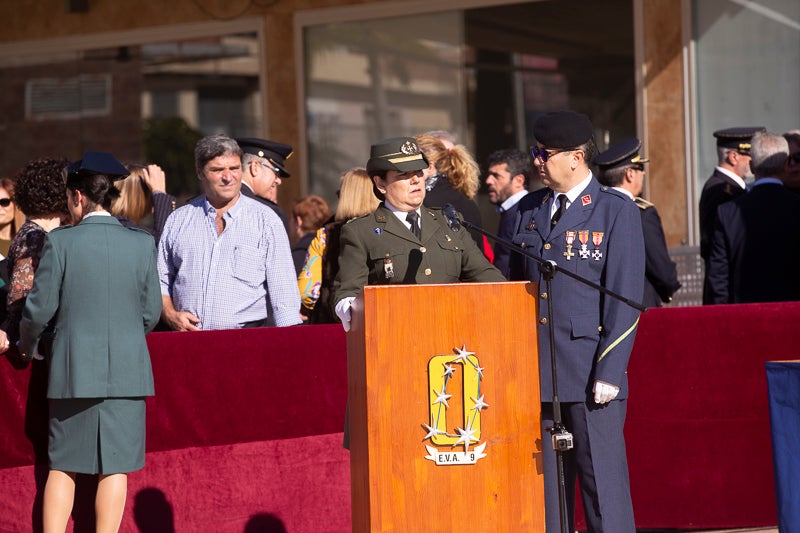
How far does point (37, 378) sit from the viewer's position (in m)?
5.66

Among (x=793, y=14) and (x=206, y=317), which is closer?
(x=206, y=317)

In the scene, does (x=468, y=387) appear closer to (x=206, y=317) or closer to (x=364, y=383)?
(x=364, y=383)

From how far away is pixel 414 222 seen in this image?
16.8 ft

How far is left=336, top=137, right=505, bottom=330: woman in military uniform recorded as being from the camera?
16.5 feet

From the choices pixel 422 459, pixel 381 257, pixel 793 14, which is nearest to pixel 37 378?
pixel 381 257

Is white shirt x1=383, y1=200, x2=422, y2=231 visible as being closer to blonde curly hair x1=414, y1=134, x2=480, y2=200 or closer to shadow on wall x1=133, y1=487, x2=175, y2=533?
blonde curly hair x1=414, y1=134, x2=480, y2=200

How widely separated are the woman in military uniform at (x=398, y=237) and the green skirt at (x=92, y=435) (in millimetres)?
1163

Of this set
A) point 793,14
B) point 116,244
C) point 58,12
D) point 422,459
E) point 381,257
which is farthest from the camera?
point 58,12

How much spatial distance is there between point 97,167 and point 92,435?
112 cm

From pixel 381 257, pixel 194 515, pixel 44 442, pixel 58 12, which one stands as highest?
pixel 58 12

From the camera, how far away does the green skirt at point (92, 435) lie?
5324mm

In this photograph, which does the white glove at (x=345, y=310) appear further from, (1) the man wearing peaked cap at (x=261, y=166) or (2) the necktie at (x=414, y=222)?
(1) the man wearing peaked cap at (x=261, y=166)

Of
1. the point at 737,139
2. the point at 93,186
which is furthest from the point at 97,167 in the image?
the point at 737,139

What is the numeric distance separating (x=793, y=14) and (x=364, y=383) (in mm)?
7051
